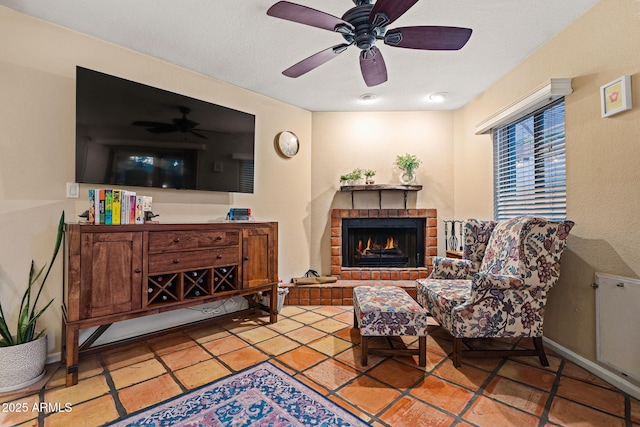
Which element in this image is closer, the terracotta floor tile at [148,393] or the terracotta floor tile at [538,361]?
the terracotta floor tile at [148,393]

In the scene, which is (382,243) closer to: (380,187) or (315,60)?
(380,187)

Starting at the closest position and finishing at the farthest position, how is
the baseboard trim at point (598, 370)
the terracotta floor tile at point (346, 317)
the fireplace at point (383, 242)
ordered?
the baseboard trim at point (598, 370)
the terracotta floor tile at point (346, 317)
the fireplace at point (383, 242)

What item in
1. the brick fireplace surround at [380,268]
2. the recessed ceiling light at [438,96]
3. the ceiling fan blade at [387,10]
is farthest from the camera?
the brick fireplace surround at [380,268]

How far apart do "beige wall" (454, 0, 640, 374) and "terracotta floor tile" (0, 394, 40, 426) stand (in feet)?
10.8

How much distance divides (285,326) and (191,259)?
1048mm

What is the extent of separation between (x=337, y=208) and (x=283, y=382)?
2.36 metres

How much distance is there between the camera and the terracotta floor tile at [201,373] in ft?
5.97

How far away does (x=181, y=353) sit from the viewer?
7.25ft

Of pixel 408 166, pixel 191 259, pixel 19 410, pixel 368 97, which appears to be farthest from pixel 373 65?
pixel 19 410

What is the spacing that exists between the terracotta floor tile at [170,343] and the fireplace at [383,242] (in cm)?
198

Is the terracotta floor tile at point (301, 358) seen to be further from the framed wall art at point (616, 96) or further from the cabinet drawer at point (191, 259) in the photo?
the framed wall art at point (616, 96)

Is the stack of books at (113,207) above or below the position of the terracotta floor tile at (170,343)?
above

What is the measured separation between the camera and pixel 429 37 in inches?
67.4

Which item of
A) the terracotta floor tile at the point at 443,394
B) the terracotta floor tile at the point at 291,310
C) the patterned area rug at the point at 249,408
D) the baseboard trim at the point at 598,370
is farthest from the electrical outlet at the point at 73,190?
the baseboard trim at the point at 598,370
